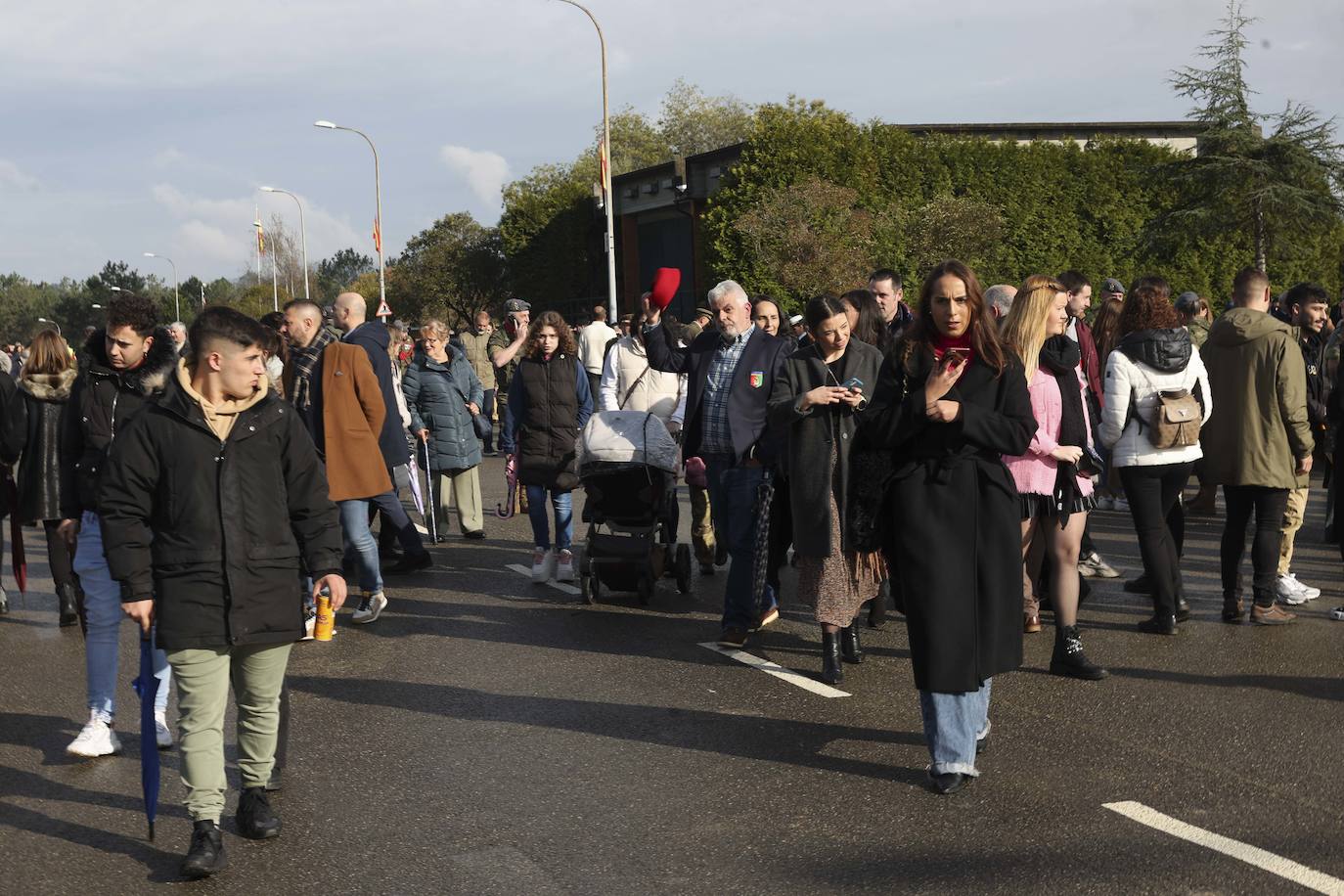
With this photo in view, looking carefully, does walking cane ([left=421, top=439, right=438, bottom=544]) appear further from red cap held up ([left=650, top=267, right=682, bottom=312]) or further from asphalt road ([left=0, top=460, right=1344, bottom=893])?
asphalt road ([left=0, top=460, right=1344, bottom=893])

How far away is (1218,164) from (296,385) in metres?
36.1

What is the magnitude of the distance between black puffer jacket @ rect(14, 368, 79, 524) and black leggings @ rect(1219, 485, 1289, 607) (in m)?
6.68

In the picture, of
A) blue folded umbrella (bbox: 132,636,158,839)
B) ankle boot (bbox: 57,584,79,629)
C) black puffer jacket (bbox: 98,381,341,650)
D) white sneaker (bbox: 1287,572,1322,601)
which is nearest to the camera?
black puffer jacket (bbox: 98,381,341,650)

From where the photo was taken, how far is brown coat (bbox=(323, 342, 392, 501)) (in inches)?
335

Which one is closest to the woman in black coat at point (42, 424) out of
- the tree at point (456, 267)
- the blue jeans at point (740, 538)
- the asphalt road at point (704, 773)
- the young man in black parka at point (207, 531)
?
the asphalt road at point (704, 773)

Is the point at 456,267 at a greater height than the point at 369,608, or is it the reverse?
the point at 456,267

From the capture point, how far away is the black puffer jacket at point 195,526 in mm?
4555

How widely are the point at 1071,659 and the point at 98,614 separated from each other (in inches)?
179

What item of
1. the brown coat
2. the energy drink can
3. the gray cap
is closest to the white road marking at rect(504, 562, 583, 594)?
the brown coat

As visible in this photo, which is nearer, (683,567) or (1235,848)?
(1235,848)

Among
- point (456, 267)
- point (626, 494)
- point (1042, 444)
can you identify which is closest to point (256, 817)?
point (1042, 444)

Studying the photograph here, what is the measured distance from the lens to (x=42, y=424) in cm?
815

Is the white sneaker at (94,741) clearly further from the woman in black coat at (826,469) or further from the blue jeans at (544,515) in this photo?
the blue jeans at (544,515)

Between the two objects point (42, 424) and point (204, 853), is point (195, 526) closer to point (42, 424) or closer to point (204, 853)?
point (204, 853)
